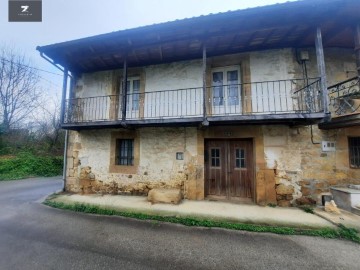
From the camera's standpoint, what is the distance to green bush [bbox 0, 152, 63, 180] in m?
12.2

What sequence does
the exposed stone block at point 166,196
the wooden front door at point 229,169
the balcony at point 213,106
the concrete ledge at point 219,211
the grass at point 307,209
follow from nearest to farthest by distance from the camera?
the concrete ledge at point 219,211 → the grass at point 307,209 → the balcony at point 213,106 → the exposed stone block at point 166,196 → the wooden front door at point 229,169

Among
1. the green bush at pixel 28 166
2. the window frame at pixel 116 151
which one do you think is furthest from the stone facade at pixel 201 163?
the green bush at pixel 28 166

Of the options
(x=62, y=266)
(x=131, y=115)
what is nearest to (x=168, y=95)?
(x=131, y=115)

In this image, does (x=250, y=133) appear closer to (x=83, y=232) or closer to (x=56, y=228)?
(x=83, y=232)

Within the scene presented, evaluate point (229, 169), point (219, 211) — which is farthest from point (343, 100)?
point (219, 211)

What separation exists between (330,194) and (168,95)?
19.3 ft

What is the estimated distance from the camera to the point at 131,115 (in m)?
7.22

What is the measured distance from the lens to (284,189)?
5.63 m

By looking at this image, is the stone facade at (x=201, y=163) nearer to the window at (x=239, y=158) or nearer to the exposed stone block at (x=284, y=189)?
the exposed stone block at (x=284, y=189)

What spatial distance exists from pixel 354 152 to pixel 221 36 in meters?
5.26

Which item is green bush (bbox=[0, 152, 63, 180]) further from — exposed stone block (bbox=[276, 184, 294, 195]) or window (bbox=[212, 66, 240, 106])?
exposed stone block (bbox=[276, 184, 294, 195])

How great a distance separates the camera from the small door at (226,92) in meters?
6.34

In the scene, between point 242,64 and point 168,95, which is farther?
point 168,95

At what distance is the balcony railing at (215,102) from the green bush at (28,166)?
29.5ft
